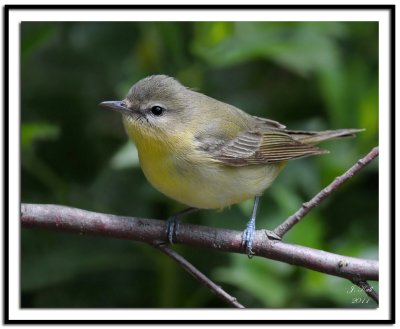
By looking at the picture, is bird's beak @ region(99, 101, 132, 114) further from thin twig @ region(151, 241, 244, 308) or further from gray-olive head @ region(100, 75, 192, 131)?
→ thin twig @ region(151, 241, 244, 308)

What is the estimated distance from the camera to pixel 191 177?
3500 mm

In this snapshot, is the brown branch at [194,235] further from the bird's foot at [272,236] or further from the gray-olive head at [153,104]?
the gray-olive head at [153,104]

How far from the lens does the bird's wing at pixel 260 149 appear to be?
3721mm

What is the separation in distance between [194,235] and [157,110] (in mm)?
661

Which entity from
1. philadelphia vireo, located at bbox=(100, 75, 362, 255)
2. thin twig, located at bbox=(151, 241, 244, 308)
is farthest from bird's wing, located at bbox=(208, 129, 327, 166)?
thin twig, located at bbox=(151, 241, 244, 308)

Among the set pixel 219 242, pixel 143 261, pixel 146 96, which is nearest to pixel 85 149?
pixel 143 261

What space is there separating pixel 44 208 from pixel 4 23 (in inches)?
32.5

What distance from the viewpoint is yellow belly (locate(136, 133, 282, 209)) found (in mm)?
3471

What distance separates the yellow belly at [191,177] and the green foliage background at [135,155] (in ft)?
1.36

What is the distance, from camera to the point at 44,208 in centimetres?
328
